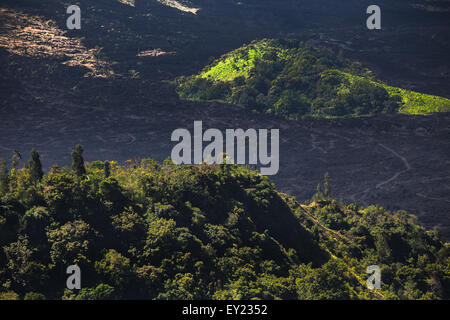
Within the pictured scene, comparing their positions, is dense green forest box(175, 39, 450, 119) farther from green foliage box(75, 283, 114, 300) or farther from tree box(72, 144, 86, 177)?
green foliage box(75, 283, 114, 300)

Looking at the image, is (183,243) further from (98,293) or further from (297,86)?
(297,86)

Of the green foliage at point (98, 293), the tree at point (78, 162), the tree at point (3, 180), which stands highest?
the tree at point (78, 162)

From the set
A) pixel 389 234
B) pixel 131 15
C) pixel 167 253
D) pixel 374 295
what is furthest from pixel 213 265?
pixel 131 15

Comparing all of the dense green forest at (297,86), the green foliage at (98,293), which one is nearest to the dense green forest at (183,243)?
the green foliage at (98,293)

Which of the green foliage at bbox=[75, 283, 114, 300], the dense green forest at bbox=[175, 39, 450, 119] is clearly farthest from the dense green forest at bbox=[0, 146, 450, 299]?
the dense green forest at bbox=[175, 39, 450, 119]

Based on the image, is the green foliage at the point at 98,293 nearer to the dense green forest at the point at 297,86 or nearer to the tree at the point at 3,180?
the tree at the point at 3,180

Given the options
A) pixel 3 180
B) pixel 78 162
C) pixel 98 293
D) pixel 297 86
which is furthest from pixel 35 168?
pixel 297 86
